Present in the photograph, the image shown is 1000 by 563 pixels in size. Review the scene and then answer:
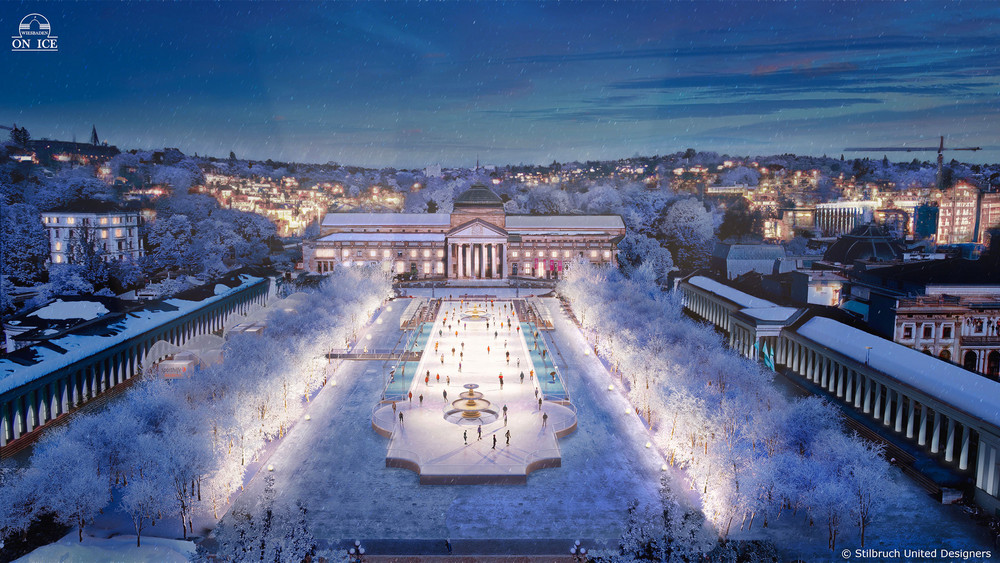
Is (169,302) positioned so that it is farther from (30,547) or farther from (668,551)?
(668,551)

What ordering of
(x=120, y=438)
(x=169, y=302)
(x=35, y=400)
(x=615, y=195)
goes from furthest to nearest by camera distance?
(x=615, y=195) < (x=169, y=302) < (x=35, y=400) < (x=120, y=438)

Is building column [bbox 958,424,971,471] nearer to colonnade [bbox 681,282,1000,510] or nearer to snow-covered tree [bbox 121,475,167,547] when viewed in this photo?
colonnade [bbox 681,282,1000,510]

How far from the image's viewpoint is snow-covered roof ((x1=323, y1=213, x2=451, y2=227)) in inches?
4483

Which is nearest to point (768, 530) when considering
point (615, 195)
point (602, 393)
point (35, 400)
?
point (602, 393)

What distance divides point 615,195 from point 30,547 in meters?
120

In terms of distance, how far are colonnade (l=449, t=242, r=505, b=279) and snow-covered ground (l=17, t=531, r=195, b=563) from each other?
78.6 m

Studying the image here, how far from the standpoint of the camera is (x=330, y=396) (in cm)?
4281

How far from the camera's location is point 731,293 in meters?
64.3

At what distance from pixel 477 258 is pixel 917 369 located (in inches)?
2810

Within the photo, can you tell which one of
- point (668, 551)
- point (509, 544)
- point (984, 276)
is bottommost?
point (509, 544)

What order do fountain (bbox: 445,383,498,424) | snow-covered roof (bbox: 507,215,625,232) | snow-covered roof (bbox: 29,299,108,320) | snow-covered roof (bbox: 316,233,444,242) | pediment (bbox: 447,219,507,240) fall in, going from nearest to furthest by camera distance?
1. fountain (bbox: 445,383,498,424)
2. snow-covered roof (bbox: 29,299,108,320)
3. pediment (bbox: 447,219,507,240)
4. snow-covered roof (bbox: 316,233,444,242)
5. snow-covered roof (bbox: 507,215,625,232)

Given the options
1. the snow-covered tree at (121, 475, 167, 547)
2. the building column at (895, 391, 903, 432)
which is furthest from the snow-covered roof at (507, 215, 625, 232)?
the snow-covered tree at (121, 475, 167, 547)

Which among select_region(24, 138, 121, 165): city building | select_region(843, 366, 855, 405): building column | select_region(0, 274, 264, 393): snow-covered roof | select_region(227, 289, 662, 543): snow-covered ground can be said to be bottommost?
select_region(227, 289, 662, 543): snow-covered ground

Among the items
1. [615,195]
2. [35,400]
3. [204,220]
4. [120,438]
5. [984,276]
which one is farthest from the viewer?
[615,195]
